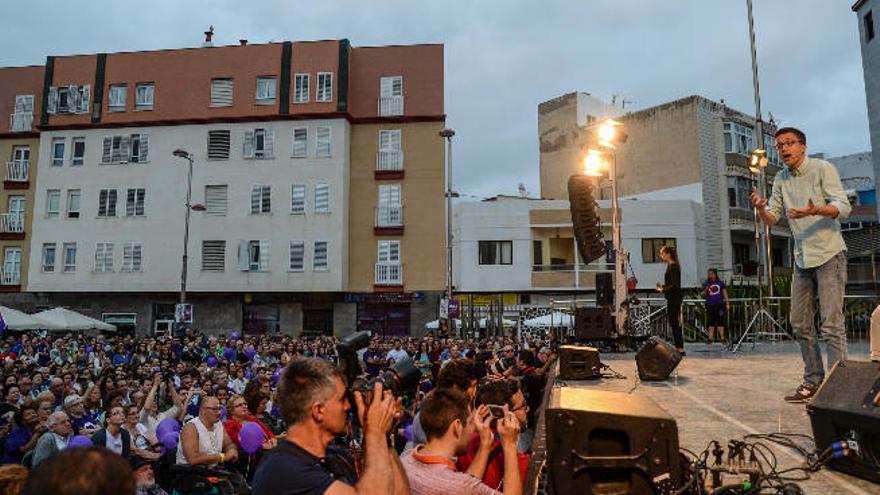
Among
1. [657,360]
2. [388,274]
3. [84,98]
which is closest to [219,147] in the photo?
[84,98]

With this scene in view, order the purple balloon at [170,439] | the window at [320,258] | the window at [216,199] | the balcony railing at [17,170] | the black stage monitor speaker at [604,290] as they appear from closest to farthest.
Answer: the purple balloon at [170,439], the black stage monitor speaker at [604,290], the window at [320,258], the window at [216,199], the balcony railing at [17,170]

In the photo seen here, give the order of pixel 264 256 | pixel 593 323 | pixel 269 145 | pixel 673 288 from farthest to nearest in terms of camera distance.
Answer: pixel 269 145 → pixel 264 256 → pixel 593 323 → pixel 673 288

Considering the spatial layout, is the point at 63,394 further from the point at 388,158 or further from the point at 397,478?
the point at 388,158

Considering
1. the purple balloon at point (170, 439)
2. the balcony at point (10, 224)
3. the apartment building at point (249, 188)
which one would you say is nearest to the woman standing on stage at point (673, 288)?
the purple balloon at point (170, 439)

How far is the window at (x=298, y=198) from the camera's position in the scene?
110ft

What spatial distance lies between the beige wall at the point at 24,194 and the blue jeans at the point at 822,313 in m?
37.5

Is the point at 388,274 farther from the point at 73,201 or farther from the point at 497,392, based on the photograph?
the point at 497,392

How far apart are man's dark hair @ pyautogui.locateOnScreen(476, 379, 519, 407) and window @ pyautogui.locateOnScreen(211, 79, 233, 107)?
32.3 meters

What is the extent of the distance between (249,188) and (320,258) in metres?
5.64

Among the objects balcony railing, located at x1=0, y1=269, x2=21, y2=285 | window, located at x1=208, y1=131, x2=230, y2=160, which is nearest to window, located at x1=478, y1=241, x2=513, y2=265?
window, located at x1=208, y1=131, x2=230, y2=160

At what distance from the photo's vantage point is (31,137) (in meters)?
36.3

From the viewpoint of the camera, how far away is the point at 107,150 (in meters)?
35.2

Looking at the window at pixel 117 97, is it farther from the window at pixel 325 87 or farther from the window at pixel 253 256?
the window at pixel 325 87

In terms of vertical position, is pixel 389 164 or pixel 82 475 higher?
pixel 389 164
